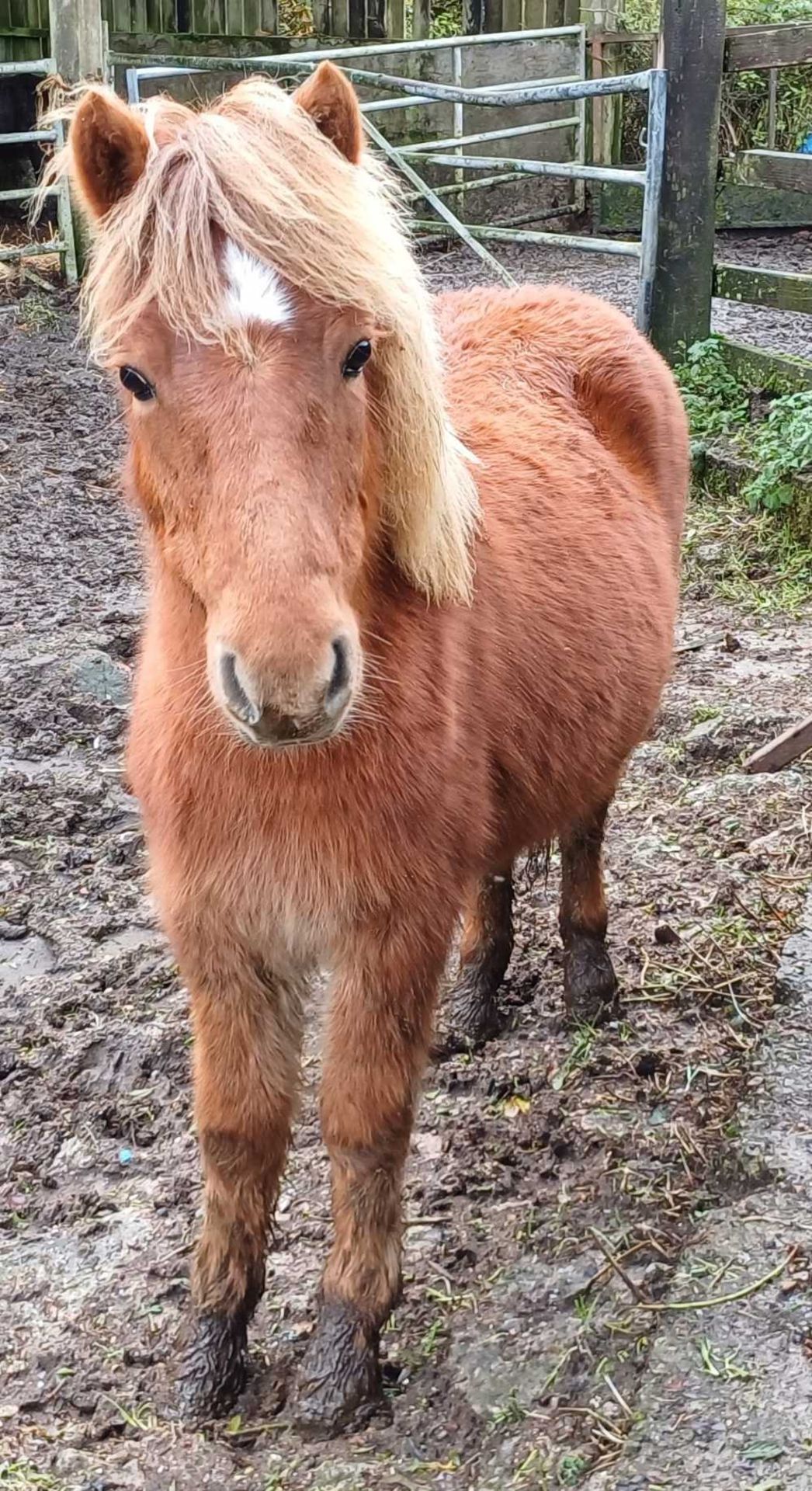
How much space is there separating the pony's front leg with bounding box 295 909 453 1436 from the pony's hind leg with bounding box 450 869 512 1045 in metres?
0.97

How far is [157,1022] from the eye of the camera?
3201 millimetres

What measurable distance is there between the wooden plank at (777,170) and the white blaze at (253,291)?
4.90 meters

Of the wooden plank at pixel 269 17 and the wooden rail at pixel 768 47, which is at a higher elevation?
the wooden plank at pixel 269 17

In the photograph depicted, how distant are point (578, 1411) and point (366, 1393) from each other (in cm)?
36

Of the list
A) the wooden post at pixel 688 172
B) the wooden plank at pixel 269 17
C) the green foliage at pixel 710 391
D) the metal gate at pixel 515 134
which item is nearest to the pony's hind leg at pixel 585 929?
the metal gate at pixel 515 134

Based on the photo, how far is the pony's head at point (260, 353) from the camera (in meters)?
1.69

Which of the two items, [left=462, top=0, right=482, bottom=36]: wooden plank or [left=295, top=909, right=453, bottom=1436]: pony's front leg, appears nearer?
[left=295, top=909, right=453, bottom=1436]: pony's front leg

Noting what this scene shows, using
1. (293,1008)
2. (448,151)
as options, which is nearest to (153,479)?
(293,1008)

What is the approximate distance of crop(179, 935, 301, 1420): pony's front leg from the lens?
226cm

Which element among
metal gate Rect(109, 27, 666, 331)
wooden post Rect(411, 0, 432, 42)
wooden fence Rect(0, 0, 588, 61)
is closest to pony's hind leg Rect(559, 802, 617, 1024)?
metal gate Rect(109, 27, 666, 331)

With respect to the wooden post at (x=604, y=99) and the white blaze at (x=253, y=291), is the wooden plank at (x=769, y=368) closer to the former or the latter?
the white blaze at (x=253, y=291)

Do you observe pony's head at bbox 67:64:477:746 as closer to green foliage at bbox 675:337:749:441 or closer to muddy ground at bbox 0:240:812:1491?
muddy ground at bbox 0:240:812:1491

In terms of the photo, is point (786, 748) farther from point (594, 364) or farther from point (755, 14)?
point (755, 14)

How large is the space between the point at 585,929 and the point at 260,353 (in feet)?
6.31
